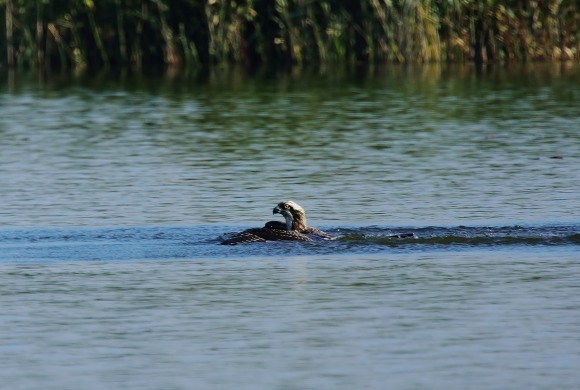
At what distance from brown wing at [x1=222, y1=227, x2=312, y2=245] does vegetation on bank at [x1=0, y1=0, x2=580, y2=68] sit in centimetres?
1881

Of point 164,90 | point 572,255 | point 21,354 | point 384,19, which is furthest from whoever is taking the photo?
point 384,19

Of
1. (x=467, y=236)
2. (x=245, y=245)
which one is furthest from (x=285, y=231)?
(x=467, y=236)

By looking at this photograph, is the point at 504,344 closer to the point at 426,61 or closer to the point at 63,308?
the point at 63,308

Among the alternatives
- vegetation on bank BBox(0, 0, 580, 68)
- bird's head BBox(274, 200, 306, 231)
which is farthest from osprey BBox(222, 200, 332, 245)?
vegetation on bank BBox(0, 0, 580, 68)

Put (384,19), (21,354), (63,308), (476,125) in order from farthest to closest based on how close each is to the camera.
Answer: (384,19)
(476,125)
(63,308)
(21,354)

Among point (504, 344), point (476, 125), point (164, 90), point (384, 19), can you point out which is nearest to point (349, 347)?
point (504, 344)

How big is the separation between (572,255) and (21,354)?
16.2 feet

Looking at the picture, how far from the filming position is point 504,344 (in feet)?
31.5

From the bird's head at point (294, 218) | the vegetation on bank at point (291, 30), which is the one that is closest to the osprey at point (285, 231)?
the bird's head at point (294, 218)

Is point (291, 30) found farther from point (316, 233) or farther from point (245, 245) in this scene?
point (245, 245)

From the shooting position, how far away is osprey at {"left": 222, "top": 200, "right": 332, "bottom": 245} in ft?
43.0

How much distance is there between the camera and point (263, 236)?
13156 millimetres

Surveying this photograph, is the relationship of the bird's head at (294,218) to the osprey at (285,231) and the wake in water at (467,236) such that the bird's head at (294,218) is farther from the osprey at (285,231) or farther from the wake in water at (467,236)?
the wake in water at (467,236)

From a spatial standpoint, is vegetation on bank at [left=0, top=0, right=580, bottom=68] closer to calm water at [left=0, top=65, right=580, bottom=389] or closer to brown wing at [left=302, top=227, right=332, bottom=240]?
calm water at [left=0, top=65, right=580, bottom=389]
